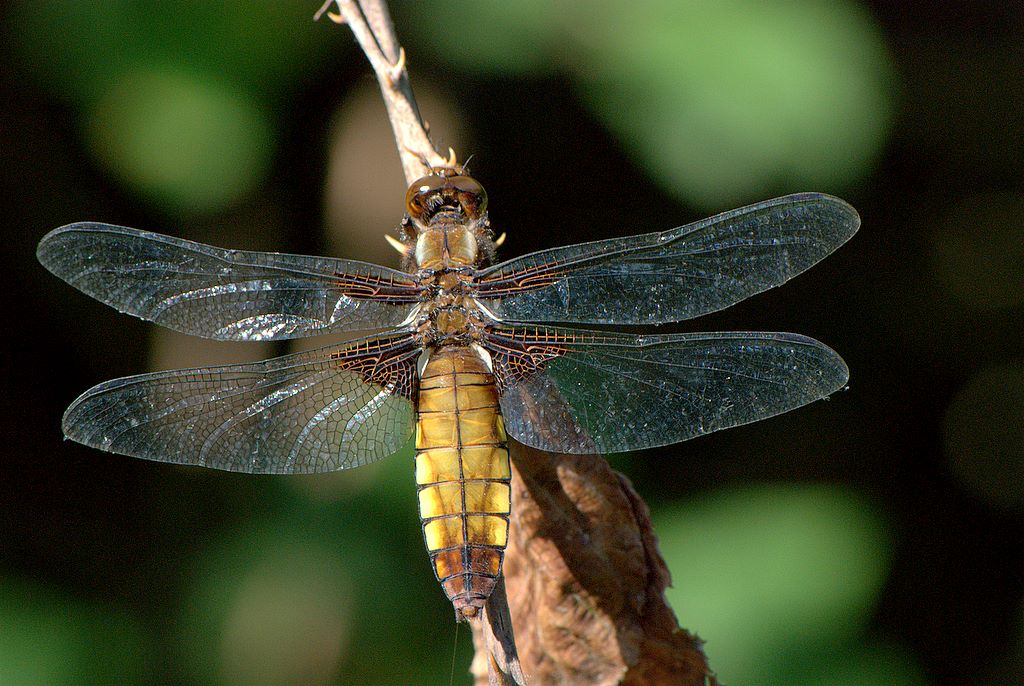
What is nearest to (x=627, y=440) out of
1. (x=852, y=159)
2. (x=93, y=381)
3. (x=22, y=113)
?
(x=852, y=159)

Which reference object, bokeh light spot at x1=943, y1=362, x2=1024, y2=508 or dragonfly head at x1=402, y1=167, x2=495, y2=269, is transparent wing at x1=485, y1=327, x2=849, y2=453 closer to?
dragonfly head at x1=402, y1=167, x2=495, y2=269

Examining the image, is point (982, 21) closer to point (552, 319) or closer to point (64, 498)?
point (552, 319)

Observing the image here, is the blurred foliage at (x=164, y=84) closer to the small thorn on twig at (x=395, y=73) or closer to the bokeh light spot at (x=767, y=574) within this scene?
the small thorn on twig at (x=395, y=73)

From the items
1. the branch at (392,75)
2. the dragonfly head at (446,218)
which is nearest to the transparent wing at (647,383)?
the dragonfly head at (446,218)

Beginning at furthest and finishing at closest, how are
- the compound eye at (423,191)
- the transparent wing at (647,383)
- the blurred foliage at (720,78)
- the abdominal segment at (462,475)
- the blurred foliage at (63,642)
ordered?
the blurred foliage at (720,78) < the blurred foliage at (63,642) < the compound eye at (423,191) < the transparent wing at (647,383) < the abdominal segment at (462,475)

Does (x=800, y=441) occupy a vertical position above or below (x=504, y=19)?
below
